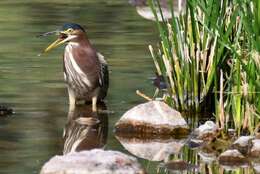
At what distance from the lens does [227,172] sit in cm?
848

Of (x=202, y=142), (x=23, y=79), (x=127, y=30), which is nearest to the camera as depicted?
(x=202, y=142)

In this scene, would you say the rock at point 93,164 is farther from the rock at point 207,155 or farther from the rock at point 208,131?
the rock at point 208,131

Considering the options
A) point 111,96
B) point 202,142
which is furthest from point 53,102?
point 202,142

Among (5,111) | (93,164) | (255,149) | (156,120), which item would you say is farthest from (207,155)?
(5,111)

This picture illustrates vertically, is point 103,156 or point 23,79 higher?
point 103,156

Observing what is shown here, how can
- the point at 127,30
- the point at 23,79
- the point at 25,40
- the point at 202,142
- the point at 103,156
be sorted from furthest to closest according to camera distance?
the point at 127,30 → the point at 25,40 → the point at 23,79 → the point at 202,142 → the point at 103,156

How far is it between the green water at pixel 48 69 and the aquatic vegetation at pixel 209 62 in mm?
633

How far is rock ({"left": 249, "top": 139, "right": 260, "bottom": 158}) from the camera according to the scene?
8.88 m

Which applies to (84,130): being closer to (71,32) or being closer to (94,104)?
(94,104)

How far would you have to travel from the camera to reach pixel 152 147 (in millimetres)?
9516

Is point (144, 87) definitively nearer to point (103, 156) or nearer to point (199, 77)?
point (199, 77)

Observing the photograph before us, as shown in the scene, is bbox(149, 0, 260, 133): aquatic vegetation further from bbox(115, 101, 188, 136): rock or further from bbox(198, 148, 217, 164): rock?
bbox(115, 101, 188, 136): rock

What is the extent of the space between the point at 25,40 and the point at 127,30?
1.77 meters

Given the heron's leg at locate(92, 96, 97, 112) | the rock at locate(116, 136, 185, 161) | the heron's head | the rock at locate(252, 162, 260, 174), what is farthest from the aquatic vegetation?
the heron's head
